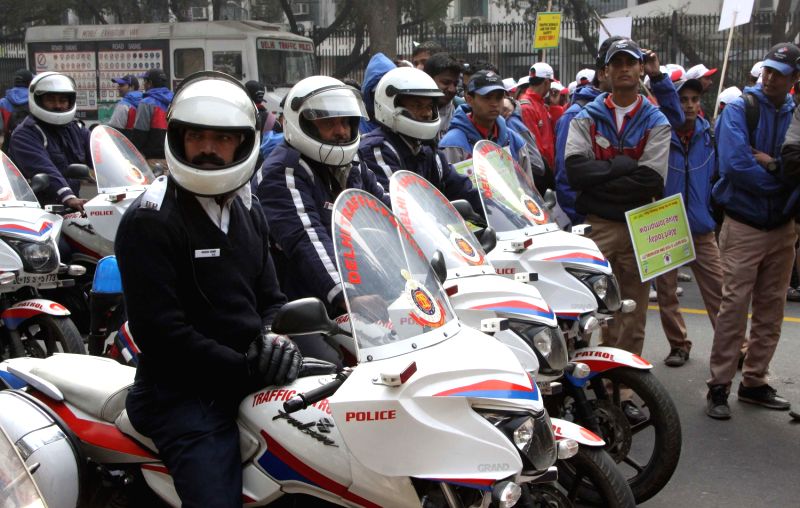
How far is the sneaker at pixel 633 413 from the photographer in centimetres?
505

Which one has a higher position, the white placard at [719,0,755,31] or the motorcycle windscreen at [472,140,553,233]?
the white placard at [719,0,755,31]

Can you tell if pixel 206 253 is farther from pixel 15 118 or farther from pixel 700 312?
pixel 15 118

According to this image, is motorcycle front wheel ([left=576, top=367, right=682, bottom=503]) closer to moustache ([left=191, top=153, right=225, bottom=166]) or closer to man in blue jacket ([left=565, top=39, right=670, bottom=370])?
man in blue jacket ([left=565, top=39, right=670, bottom=370])

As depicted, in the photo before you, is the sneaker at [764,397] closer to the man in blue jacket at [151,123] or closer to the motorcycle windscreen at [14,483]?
the motorcycle windscreen at [14,483]

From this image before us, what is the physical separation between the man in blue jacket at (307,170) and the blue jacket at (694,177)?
3396 millimetres

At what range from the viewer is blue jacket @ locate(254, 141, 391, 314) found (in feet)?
14.2

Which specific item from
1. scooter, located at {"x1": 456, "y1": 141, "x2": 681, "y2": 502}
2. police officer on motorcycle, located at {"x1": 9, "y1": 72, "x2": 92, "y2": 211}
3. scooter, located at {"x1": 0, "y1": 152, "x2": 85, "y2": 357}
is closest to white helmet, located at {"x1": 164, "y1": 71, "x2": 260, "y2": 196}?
scooter, located at {"x1": 456, "y1": 141, "x2": 681, "y2": 502}

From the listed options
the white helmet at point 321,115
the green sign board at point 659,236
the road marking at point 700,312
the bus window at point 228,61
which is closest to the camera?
the white helmet at point 321,115

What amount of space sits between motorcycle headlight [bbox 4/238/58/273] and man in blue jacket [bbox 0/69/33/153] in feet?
21.2

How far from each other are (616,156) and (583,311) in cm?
150

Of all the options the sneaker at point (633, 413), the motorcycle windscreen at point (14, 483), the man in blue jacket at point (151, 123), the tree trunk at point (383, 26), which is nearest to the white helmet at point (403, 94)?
the sneaker at point (633, 413)

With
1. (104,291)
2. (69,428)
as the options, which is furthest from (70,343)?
(69,428)

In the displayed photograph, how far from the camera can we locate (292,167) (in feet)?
15.0

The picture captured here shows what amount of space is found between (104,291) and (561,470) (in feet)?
10.4
